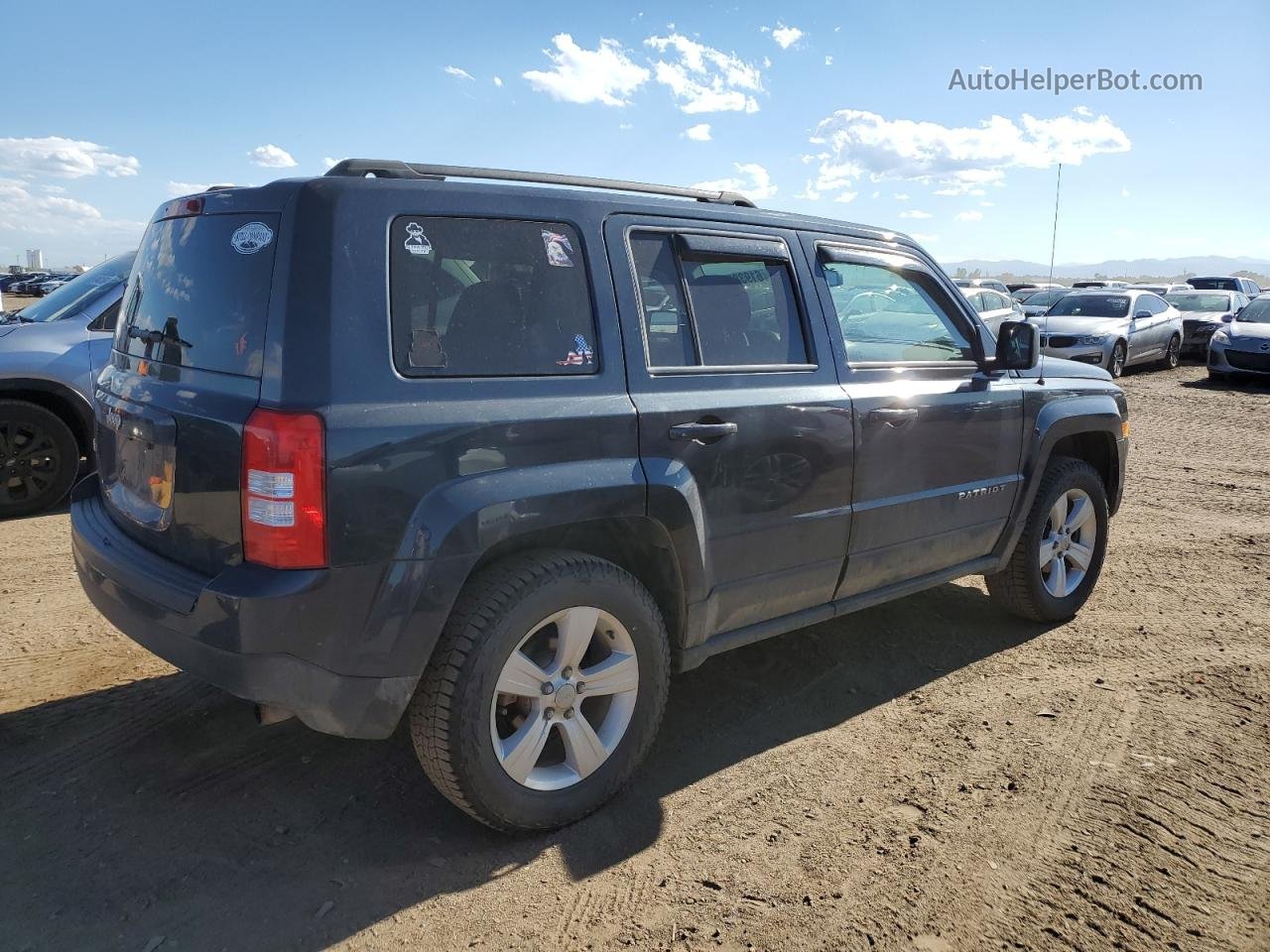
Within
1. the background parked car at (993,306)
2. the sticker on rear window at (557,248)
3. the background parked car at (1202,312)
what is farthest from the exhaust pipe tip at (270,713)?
the background parked car at (1202,312)

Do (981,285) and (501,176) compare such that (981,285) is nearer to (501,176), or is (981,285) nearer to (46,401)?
(46,401)

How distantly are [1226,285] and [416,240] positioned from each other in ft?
112

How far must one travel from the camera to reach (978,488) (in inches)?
166

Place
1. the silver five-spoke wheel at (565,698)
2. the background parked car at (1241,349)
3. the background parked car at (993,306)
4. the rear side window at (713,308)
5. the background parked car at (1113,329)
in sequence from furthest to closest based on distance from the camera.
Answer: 1. the background parked car at (993,306)
2. the background parked car at (1113,329)
3. the background parked car at (1241,349)
4. the rear side window at (713,308)
5. the silver five-spoke wheel at (565,698)

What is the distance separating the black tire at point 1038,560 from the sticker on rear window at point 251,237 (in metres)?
3.65

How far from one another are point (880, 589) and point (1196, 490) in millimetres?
5699

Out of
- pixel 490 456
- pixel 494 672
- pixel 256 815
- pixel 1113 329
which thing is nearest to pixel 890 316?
pixel 490 456

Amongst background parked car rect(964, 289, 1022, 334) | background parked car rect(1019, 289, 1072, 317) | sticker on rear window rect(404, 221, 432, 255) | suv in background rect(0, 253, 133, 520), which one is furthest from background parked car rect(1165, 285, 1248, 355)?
sticker on rear window rect(404, 221, 432, 255)

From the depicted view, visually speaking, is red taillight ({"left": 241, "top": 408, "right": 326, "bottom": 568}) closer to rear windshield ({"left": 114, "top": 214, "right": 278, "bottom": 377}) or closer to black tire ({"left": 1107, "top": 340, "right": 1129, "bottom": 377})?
rear windshield ({"left": 114, "top": 214, "right": 278, "bottom": 377})

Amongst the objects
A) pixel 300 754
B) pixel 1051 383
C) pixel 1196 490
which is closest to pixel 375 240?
pixel 300 754

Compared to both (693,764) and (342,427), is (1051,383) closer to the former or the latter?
(693,764)

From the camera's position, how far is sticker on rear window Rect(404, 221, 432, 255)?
2637mm

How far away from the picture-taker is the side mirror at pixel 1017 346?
4250 mm

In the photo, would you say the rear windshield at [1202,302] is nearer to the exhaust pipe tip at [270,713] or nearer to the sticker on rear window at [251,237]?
the sticker on rear window at [251,237]
